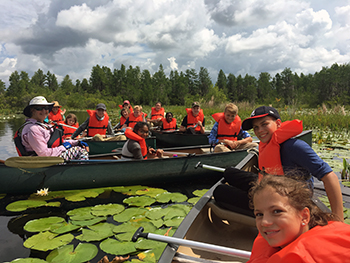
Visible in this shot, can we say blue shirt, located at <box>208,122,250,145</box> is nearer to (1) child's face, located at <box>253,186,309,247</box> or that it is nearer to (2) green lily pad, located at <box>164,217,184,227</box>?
(2) green lily pad, located at <box>164,217,184,227</box>

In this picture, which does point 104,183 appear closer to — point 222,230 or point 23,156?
point 23,156

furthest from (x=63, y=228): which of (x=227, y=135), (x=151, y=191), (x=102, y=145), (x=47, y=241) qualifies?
(x=102, y=145)

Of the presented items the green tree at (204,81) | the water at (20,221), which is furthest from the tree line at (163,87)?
the water at (20,221)

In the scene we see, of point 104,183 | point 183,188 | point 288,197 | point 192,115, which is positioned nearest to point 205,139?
point 192,115

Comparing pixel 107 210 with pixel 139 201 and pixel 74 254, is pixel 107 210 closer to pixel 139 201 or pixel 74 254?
pixel 139 201

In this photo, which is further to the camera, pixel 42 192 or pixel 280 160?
pixel 42 192

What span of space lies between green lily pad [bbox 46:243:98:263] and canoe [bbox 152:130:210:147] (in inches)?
222

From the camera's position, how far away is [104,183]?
4316 millimetres

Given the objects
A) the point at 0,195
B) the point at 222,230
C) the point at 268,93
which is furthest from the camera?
the point at 268,93

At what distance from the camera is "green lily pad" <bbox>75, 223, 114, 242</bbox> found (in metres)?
2.72

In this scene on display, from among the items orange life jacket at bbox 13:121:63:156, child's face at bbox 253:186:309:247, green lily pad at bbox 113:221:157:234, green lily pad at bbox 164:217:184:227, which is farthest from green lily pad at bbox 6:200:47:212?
child's face at bbox 253:186:309:247

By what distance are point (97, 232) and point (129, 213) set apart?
1.95ft

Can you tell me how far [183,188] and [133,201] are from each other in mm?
1184

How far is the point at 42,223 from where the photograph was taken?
3053mm
